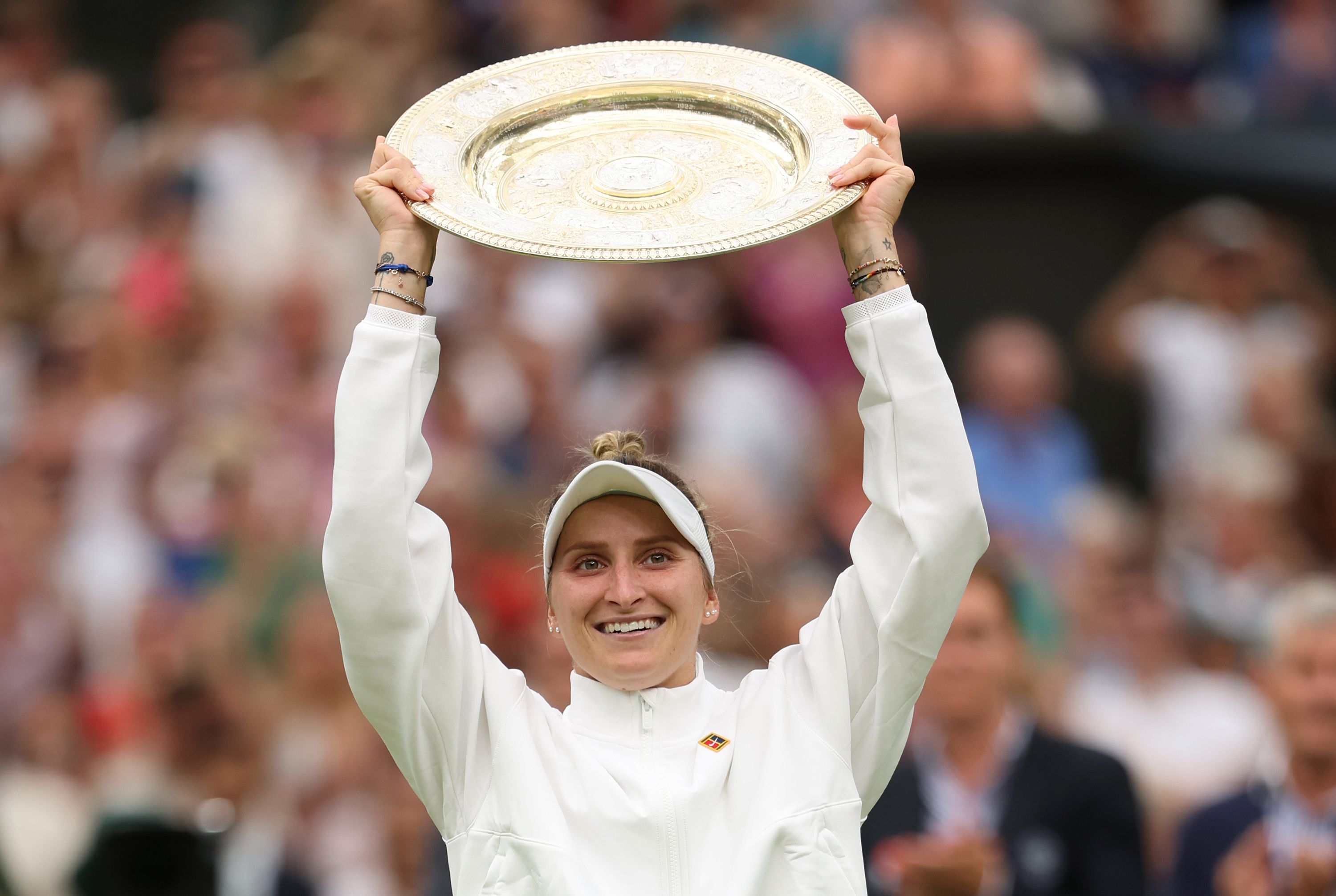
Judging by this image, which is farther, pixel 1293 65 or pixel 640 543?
pixel 1293 65

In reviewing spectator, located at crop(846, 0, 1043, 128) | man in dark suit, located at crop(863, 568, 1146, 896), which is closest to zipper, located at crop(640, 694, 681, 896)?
man in dark suit, located at crop(863, 568, 1146, 896)

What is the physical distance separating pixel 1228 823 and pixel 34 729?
4331mm

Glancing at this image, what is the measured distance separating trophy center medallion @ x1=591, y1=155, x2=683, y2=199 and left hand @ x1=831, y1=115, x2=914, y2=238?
0.35 metres

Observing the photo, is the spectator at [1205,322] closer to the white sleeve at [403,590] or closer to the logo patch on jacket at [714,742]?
the logo patch on jacket at [714,742]

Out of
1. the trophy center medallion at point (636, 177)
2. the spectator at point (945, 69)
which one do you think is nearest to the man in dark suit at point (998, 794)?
the trophy center medallion at point (636, 177)

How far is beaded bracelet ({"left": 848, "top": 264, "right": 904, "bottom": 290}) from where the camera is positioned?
329 cm

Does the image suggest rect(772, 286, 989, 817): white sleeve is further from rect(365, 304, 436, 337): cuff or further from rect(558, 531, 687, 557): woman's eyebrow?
rect(365, 304, 436, 337): cuff

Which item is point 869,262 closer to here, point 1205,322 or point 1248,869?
point 1248,869

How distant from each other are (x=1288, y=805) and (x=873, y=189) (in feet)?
8.65

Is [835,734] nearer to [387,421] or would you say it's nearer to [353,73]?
[387,421]

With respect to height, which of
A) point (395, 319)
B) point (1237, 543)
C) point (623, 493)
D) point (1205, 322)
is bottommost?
point (1237, 543)

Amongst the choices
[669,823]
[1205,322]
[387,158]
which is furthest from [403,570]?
[1205,322]

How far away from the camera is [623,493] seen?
339 centimetres

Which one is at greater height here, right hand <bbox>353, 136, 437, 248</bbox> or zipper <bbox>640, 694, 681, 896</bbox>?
right hand <bbox>353, 136, 437, 248</bbox>
